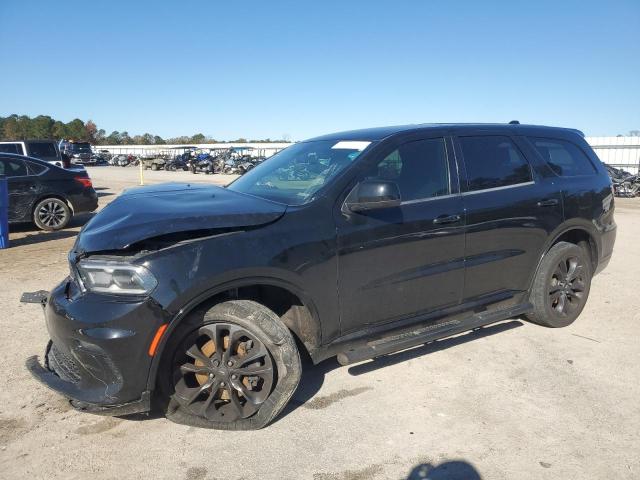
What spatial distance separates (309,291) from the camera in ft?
9.72

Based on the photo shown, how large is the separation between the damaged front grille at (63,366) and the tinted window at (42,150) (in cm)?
1438

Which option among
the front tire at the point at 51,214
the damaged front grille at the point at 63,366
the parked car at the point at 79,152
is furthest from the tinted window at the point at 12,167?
the parked car at the point at 79,152

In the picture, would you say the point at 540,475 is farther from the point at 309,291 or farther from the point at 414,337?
the point at 309,291

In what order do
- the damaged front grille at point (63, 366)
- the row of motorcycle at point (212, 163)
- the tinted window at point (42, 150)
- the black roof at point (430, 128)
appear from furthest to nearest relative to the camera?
the row of motorcycle at point (212, 163)
the tinted window at point (42, 150)
the black roof at point (430, 128)
the damaged front grille at point (63, 366)

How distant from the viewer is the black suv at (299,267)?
2.60 m

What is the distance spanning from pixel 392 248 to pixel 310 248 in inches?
25.2

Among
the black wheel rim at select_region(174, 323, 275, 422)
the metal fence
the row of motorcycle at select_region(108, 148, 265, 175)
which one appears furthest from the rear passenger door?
the metal fence

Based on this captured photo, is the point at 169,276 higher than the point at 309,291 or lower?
higher

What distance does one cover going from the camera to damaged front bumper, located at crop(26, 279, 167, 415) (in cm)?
254

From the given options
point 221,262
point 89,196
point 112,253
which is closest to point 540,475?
point 221,262

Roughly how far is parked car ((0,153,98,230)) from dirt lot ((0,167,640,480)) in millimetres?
6069

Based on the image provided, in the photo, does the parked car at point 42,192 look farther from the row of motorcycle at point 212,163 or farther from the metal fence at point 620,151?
the metal fence at point 620,151

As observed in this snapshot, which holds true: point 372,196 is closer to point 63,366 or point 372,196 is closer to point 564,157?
point 63,366

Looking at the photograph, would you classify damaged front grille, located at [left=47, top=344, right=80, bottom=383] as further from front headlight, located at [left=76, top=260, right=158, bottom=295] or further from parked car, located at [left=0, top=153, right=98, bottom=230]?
parked car, located at [left=0, top=153, right=98, bottom=230]
